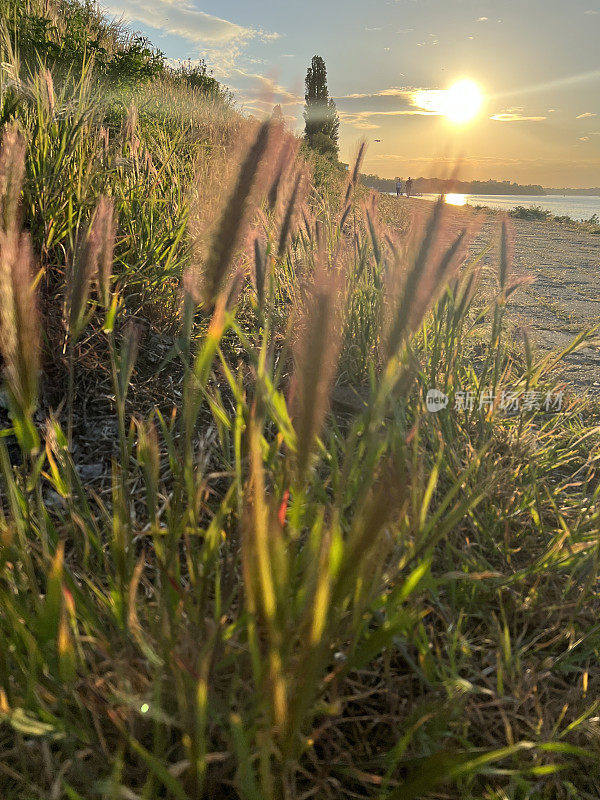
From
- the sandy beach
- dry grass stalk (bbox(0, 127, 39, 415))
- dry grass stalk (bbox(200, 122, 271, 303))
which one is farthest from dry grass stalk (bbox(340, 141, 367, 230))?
dry grass stalk (bbox(0, 127, 39, 415))

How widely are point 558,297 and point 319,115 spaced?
17074 mm

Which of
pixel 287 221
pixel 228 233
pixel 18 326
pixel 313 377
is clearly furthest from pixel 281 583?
pixel 287 221

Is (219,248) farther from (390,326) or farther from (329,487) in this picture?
(329,487)

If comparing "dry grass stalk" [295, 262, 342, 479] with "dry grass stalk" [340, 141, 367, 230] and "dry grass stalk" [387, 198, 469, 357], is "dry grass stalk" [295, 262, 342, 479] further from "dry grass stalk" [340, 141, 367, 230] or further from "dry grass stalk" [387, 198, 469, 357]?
"dry grass stalk" [340, 141, 367, 230]

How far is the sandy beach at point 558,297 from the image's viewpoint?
81.6 inches

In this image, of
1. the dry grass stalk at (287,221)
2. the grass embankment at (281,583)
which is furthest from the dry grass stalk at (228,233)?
the dry grass stalk at (287,221)

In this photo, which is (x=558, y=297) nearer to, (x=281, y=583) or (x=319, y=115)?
(x=281, y=583)

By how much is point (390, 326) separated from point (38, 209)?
116cm

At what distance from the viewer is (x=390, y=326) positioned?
0.75m

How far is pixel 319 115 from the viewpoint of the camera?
1828 centimetres

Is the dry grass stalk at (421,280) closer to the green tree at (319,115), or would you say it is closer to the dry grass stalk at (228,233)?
the dry grass stalk at (228,233)

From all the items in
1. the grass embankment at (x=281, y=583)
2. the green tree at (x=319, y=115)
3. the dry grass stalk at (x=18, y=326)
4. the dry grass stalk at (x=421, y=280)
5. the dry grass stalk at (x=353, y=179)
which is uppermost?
the green tree at (x=319, y=115)

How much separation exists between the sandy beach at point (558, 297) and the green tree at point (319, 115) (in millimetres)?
11974

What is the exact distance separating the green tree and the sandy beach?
11974mm
